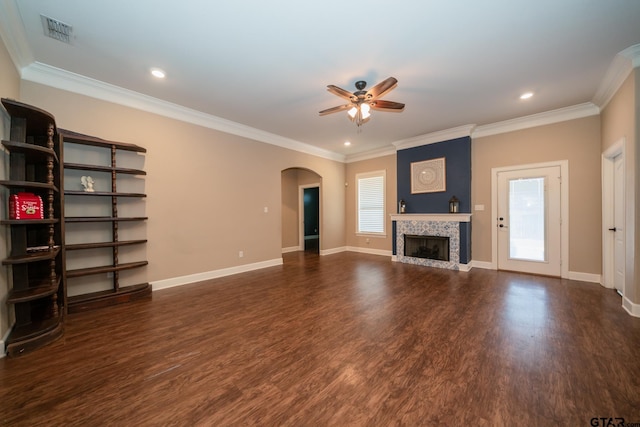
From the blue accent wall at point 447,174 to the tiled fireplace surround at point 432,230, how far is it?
24cm

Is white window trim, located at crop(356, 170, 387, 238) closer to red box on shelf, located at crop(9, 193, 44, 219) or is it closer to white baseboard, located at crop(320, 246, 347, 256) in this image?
white baseboard, located at crop(320, 246, 347, 256)

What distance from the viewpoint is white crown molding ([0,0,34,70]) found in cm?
211

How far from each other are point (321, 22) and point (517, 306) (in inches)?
159

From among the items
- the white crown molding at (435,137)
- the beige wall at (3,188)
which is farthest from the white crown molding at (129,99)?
the white crown molding at (435,137)

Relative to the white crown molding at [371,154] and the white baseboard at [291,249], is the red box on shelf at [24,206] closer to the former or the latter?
the white baseboard at [291,249]

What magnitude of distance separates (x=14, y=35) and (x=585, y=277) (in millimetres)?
8327

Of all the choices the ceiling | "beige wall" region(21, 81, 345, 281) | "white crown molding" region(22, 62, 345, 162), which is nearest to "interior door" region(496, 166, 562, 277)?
the ceiling

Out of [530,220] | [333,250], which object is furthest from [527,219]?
[333,250]

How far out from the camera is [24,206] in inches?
90.3

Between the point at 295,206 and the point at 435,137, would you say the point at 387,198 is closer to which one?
the point at 435,137

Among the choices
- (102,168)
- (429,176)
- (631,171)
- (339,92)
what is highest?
(339,92)

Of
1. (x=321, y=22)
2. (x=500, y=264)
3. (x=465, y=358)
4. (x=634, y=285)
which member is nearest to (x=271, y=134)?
(x=321, y=22)

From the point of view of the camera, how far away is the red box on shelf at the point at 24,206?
2.23 meters

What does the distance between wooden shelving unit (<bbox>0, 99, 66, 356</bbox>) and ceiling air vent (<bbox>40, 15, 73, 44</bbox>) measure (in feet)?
2.75
